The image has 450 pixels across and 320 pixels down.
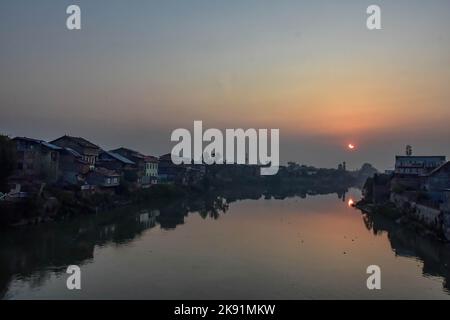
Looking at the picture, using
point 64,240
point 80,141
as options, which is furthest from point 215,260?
point 80,141

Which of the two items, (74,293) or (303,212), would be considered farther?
(303,212)

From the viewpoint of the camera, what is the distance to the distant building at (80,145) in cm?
2295

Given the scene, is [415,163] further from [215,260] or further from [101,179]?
[215,260]

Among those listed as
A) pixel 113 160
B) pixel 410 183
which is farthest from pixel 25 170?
pixel 410 183

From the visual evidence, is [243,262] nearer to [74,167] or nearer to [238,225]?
[238,225]

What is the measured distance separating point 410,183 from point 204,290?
16.9 meters

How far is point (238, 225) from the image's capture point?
1733 cm

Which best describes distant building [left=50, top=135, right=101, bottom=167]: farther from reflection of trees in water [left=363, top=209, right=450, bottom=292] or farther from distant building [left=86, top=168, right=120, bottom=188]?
reflection of trees in water [left=363, top=209, right=450, bottom=292]

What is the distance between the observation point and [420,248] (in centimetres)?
1270

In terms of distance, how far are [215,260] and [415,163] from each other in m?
17.7

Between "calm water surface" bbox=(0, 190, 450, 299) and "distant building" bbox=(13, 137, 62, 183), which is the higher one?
"distant building" bbox=(13, 137, 62, 183)

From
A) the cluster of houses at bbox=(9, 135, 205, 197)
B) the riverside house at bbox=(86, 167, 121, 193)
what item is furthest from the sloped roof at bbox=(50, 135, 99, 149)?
the riverside house at bbox=(86, 167, 121, 193)

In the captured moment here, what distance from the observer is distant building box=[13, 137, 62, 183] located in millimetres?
18047

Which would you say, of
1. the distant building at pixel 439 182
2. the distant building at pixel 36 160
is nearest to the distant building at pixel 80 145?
the distant building at pixel 36 160
